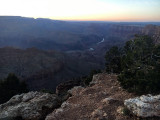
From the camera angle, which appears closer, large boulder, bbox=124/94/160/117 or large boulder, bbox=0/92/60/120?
large boulder, bbox=124/94/160/117

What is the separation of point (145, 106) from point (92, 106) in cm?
281

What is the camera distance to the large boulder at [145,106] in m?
6.27

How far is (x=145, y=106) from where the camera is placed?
6387mm

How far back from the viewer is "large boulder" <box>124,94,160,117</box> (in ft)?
20.6

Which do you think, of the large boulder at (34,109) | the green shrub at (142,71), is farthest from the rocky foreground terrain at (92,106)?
the green shrub at (142,71)

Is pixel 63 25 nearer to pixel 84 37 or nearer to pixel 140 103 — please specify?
pixel 84 37

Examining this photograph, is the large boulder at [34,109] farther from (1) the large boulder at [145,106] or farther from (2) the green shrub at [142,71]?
(1) the large boulder at [145,106]

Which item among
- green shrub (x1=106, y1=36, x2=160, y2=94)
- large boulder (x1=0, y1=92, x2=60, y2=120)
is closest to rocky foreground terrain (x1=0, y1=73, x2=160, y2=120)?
large boulder (x1=0, y1=92, x2=60, y2=120)

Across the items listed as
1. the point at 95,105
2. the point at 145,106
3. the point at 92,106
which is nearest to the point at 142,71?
the point at 95,105

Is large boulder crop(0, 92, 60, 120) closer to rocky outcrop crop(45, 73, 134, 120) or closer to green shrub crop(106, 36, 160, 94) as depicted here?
rocky outcrop crop(45, 73, 134, 120)

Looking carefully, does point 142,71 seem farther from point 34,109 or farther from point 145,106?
point 34,109

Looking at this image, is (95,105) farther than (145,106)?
Yes

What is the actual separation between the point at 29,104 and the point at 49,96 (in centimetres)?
125

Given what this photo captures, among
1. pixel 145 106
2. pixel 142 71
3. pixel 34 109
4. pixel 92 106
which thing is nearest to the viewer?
pixel 145 106
